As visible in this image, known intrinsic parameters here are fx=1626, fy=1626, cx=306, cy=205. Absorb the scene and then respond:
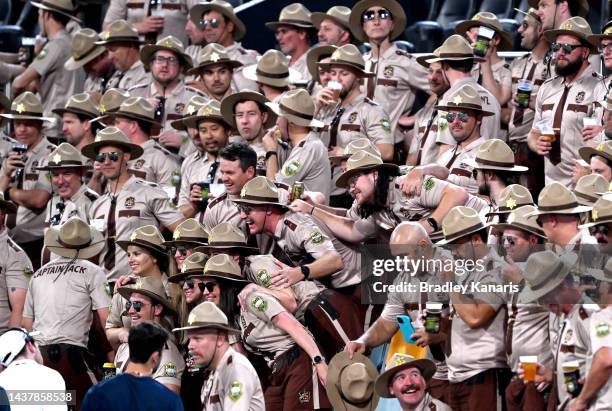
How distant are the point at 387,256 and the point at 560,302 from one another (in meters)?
1.66

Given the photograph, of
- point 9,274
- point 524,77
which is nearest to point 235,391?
point 9,274

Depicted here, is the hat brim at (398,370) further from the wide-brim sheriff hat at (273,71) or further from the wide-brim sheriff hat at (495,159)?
the wide-brim sheriff hat at (273,71)

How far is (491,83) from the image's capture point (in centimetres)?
1364

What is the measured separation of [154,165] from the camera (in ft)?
45.7

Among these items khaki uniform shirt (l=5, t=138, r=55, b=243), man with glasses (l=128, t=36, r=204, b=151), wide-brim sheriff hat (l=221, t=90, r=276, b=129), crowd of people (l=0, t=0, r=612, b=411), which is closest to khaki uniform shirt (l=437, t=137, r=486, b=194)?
crowd of people (l=0, t=0, r=612, b=411)

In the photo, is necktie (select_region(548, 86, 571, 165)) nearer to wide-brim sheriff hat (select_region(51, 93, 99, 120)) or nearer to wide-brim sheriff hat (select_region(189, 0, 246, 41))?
wide-brim sheriff hat (select_region(189, 0, 246, 41))

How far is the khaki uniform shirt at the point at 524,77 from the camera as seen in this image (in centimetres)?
1346

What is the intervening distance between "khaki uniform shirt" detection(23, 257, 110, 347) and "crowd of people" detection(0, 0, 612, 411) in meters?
A: 0.02

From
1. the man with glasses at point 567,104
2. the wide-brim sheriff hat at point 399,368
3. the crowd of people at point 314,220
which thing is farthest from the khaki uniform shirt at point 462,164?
the wide-brim sheriff hat at point 399,368

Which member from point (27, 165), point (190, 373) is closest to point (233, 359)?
point (190, 373)

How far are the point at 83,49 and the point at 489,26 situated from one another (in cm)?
430

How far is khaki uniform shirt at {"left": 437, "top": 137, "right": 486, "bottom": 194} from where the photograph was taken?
39.2 feet

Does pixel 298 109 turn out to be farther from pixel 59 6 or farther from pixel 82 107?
pixel 59 6

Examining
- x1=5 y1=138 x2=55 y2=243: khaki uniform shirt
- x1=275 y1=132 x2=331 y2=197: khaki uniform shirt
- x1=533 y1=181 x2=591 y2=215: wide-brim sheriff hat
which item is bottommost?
x1=5 y1=138 x2=55 y2=243: khaki uniform shirt
